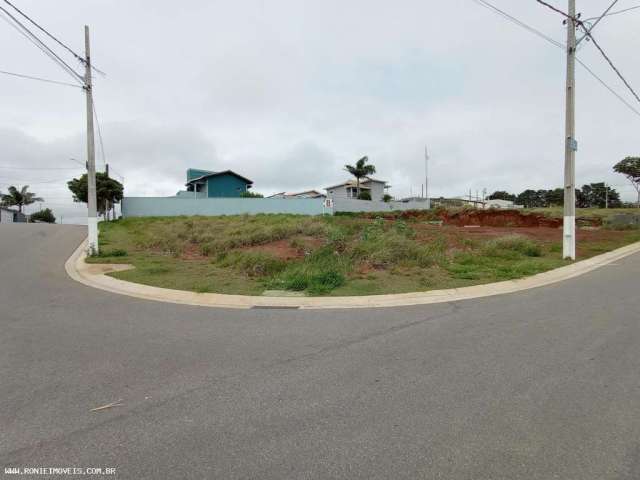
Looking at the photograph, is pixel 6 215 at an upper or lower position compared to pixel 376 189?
lower

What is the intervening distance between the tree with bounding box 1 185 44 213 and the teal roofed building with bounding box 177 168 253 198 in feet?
118

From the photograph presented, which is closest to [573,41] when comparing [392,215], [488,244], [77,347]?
[488,244]

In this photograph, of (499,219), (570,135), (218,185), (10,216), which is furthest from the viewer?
(10,216)

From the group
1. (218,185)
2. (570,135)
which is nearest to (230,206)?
(218,185)

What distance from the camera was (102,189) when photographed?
35.0m

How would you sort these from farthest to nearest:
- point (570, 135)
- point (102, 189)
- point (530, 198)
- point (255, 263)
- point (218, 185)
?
point (530, 198) < point (218, 185) < point (102, 189) < point (570, 135) < point (255, 263)

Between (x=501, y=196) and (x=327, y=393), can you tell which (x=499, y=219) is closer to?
(x=327, y=393)

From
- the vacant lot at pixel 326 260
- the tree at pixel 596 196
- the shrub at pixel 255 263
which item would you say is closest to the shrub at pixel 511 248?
the vacant lot at pixel 326 260

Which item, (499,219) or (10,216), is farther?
(10,216)

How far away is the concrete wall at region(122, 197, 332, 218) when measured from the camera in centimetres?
3519

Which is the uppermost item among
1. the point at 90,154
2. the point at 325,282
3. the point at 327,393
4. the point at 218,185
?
the point at 218,185

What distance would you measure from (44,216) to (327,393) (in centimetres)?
8248

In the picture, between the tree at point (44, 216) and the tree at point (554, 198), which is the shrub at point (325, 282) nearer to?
the tree at point (44, 216)

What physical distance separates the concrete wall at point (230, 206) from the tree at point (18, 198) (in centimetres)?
4379
